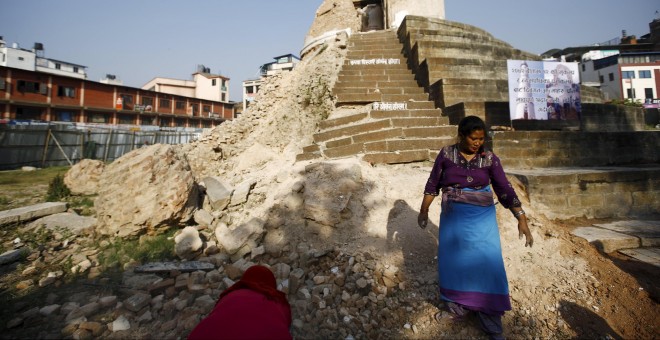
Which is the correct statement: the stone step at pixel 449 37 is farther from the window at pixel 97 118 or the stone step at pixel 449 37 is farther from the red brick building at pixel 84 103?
the window at pixel 97 118

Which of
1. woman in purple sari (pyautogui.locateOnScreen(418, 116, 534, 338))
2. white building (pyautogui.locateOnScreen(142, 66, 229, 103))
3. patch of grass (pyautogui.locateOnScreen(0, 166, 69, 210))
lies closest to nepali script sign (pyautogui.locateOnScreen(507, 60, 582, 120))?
woman in purple sari (pyautogui.locateOnScreen(418, 116, 534, 338))

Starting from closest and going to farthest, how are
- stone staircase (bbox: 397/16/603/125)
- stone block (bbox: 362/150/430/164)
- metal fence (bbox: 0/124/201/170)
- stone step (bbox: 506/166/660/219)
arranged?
1. stone step (bbox: 506/166/660/219)
2. stone block (bbox: 362/150/430/164)
3. stone staircase (bbox: 397/16/603/125)
4. metal fence (bbox: 0/124/201/170)

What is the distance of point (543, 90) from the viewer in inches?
215

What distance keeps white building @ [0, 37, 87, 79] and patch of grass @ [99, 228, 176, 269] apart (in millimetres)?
45936

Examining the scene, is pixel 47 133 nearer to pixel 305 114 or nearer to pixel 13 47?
pixel 305 114

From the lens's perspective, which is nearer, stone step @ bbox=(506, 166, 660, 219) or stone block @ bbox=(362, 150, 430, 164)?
stone step @ bbox=(506, 166, 660, 219)

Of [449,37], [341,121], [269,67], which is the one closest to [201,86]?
[269,67]

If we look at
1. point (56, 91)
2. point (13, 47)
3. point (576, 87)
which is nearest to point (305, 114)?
point (576, 87)

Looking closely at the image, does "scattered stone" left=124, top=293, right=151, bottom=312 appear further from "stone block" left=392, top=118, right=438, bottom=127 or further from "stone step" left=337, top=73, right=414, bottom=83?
"stone step" left=337, top=73, right=414, bottom=83

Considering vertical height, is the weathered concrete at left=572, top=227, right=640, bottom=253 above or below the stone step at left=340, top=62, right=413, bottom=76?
below

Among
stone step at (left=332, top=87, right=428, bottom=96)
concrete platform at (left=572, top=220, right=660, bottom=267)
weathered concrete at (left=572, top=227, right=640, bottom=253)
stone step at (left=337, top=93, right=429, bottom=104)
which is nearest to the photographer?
concrete platform at (left=572, top=220, right=660, bottom=267)

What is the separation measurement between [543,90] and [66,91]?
3766 centimetres

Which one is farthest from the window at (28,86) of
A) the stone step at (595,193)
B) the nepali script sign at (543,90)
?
the stone step at (595,193)

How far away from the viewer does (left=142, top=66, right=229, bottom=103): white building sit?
150 feet
